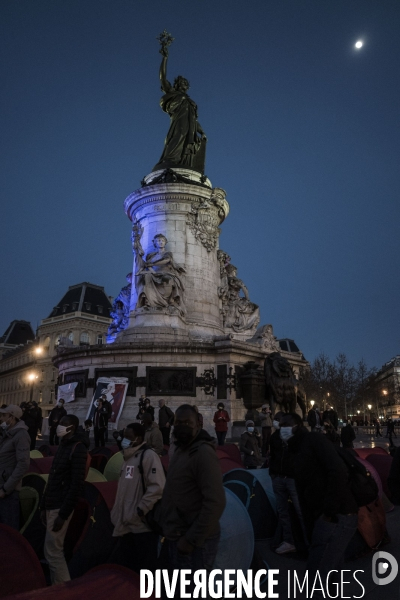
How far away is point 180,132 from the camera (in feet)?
94.7

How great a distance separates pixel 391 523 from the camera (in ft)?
25.6

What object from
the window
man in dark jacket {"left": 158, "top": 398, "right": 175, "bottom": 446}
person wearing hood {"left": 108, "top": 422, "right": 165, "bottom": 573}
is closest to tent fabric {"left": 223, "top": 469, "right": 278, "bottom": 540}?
person wearing hood {"left": 108, "top": 422, "right": 165, "bottom": 573}

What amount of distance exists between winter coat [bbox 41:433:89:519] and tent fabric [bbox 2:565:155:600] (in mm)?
1957

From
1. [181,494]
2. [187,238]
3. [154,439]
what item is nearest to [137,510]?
[181,494]

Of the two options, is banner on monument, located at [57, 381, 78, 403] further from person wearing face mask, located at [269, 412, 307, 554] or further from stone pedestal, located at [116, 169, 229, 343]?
person wearing face mask, located at [269, 412, 307, 554]

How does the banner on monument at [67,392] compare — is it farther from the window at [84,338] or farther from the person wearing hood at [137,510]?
the window at [84,338]

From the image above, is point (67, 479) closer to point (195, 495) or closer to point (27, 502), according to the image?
point (27, 502)

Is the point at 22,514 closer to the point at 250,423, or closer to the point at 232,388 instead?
the point at 250,423

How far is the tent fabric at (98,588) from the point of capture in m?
2.65

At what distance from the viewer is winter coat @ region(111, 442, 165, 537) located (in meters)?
4.33

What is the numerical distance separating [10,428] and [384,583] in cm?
495

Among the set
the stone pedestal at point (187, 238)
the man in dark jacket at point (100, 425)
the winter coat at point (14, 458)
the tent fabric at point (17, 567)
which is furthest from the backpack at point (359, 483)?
the stone pedestal at point (187, 238)

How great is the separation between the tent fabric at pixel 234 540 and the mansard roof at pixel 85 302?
6682 cm

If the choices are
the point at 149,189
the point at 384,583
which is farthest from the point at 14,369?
the point at 384,583
